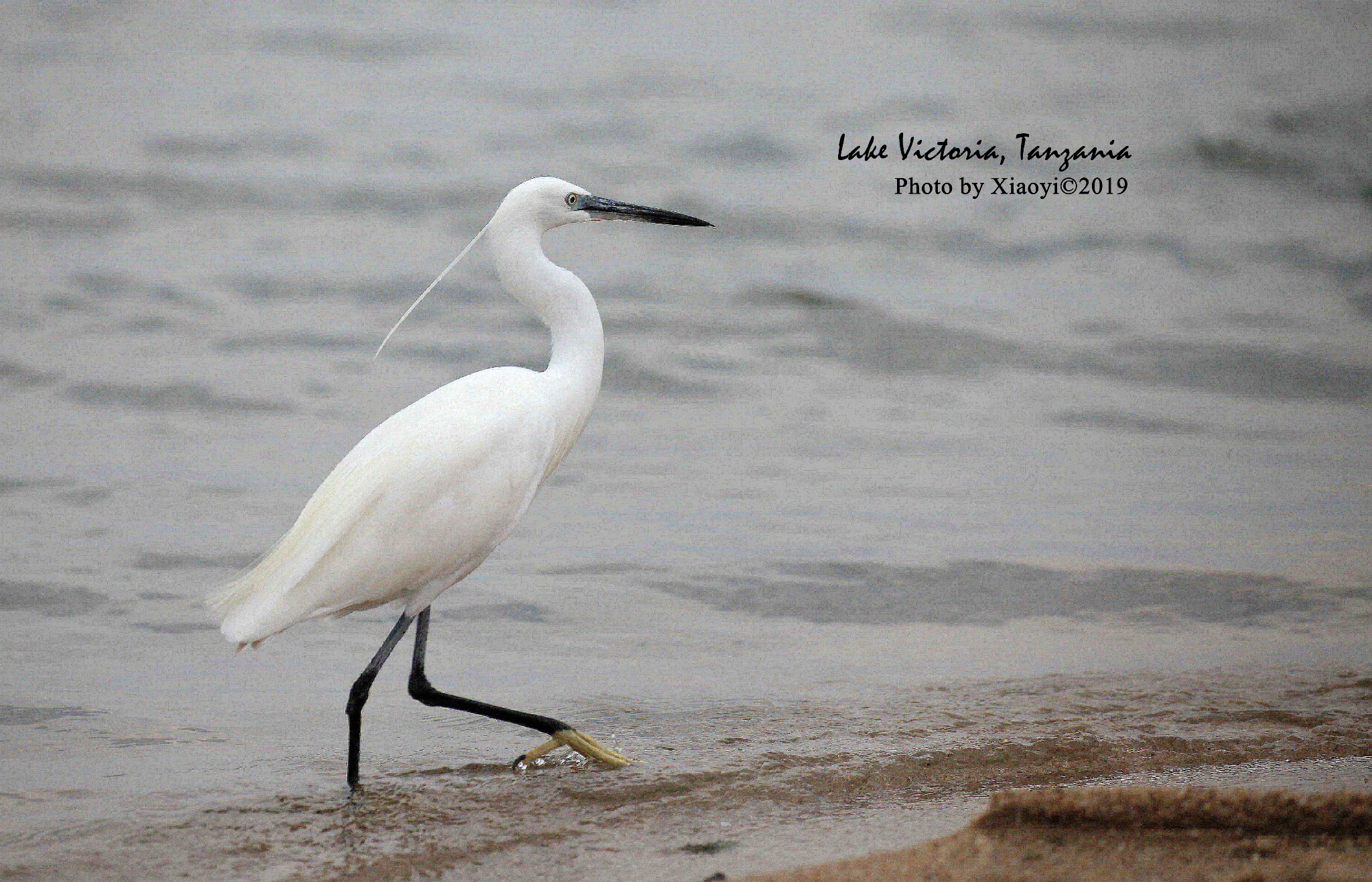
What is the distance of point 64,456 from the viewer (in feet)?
24.1

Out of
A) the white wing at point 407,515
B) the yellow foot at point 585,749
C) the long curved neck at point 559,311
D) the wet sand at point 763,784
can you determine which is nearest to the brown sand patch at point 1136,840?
the wet sand at point 763,784

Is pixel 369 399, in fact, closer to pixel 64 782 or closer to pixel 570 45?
pixel 64 782

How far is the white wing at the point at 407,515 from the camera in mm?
4125

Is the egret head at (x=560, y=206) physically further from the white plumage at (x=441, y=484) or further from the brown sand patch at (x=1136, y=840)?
the brown sand patch at (x=1136, y=840)

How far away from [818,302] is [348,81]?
6.94 meters

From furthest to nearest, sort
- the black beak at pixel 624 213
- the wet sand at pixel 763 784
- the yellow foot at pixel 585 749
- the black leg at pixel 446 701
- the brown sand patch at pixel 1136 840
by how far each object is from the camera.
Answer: the black beak at pixel 624 213, the black leg at pixel 446 701, the yellow foot at pixel 585 749, the wet sand at pixel 763 784, the brown sand patch at pixel 1136 840

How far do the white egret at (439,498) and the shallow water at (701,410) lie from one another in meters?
0.40


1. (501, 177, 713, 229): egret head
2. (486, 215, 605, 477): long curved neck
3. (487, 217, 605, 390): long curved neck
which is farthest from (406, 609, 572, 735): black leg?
(501, 177, 713, 229): egret head

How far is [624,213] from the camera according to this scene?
472cm

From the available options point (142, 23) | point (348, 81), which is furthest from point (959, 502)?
point (142, 23)

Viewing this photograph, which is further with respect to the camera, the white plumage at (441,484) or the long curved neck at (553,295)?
the long curved neck at (553,295)

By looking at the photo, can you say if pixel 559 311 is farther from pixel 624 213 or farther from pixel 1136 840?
pixel 1136 840

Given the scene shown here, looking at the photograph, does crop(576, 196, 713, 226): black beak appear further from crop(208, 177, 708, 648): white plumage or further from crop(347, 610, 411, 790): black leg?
crop(347, 610, 411, 790): black leg

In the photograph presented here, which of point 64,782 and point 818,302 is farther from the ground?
point 818,302
